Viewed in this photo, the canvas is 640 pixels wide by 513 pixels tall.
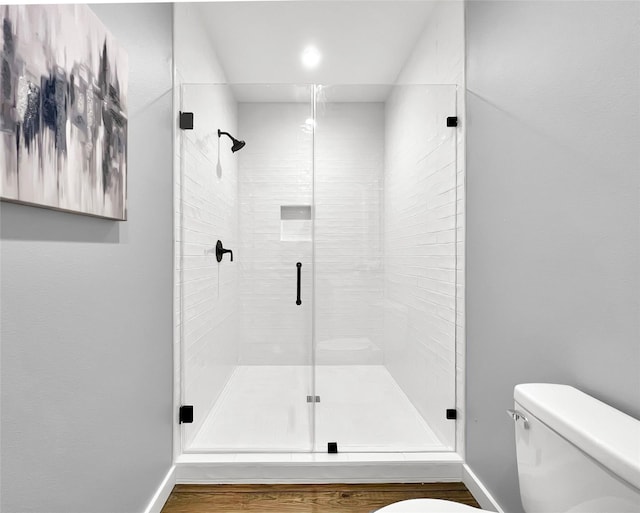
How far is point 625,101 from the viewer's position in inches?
39.6

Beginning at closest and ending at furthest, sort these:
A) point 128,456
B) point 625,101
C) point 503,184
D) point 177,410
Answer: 1. point 625,101
2. point 128,456
3. point 503,184
4. point 177,410

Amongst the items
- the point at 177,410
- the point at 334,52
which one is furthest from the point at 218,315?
the point at 334,52

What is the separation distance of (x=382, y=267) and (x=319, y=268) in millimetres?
332

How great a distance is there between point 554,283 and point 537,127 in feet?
1.71

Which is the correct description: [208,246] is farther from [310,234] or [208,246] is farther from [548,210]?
[548,210]

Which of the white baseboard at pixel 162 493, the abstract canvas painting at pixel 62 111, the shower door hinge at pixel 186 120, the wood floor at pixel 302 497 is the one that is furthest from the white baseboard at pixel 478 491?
the shower door hinge at pixel 186 120

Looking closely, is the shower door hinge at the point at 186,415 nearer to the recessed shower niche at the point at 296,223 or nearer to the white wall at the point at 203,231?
the white wall at the point at 203,231

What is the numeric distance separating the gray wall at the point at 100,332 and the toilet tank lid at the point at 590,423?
1.23 meters

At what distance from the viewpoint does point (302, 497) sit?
6.34ft

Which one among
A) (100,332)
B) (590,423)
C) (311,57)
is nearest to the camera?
(590,423)

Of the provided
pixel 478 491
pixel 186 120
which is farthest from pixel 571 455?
pixel 186 120

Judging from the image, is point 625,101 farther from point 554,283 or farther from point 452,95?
point 452,95

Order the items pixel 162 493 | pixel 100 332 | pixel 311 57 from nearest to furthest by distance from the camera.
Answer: pixel 100 332 → pixel 162 493 → pixel 311 57

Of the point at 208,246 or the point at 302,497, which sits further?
the point at 208,246
